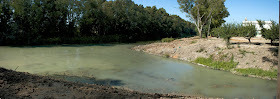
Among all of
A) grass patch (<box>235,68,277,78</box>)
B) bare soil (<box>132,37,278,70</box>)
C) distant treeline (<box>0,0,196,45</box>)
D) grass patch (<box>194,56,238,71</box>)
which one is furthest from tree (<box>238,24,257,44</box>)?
distant treeline (<box>0,0,196,45</box>)

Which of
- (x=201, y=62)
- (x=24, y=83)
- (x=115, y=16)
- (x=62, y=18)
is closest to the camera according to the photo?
(x=24, y=83)

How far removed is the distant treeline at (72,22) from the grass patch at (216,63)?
22.7 metres

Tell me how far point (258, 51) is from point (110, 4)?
3170 centimetres

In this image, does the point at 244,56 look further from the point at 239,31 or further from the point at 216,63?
the point at 239,31

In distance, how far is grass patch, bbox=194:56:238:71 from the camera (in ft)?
47.0

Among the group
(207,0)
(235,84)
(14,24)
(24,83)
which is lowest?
(235,84)

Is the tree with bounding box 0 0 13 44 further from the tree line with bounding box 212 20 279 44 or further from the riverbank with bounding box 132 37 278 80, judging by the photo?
the tree line with bounding box 212 20 279 44

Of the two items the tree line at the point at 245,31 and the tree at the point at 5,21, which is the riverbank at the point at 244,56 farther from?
the tree at the point at 5,21

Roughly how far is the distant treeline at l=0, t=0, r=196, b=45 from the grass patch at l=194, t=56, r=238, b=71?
74.6 feet

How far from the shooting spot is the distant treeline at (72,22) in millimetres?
29203

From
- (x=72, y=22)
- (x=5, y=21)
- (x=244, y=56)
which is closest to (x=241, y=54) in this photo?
(x=244, y=56)

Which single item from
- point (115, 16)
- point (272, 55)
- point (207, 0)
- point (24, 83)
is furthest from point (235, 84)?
point (115, 16)

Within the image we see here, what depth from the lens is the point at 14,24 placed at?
2880 cm

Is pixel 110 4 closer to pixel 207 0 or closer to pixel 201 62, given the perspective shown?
pixel 207 0
